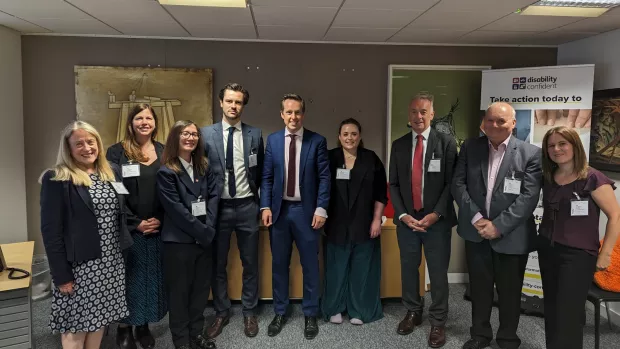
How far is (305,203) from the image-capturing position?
309 cm

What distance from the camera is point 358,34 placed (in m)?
3.96

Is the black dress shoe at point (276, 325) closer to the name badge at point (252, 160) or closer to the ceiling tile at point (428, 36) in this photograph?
the name badge at point (252, 160)

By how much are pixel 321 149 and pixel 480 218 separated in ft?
3.91

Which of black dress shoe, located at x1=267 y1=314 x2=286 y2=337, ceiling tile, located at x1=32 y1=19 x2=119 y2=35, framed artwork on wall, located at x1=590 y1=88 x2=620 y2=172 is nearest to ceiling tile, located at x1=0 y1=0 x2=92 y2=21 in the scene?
ceiling tile, located at x1=32 y1=19 x2=119 y2=35

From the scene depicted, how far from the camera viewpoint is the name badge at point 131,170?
8.78 ft

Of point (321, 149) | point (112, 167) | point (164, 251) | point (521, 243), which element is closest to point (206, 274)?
point (164, 251)

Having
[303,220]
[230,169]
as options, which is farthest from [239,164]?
[303,220]

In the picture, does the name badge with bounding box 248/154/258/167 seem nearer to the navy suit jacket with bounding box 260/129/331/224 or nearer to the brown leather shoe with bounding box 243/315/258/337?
the navy suit jacket with bounding box 260/129/331/224

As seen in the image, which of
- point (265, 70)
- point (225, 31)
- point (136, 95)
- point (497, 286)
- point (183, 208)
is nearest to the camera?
point (183, 208)

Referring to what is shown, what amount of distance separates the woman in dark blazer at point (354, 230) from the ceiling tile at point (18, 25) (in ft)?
9.32

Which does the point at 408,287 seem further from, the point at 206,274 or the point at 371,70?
the point at 371,70

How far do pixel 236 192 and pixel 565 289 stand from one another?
7.16 ft

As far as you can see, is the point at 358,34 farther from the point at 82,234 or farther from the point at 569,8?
the point at 82,234

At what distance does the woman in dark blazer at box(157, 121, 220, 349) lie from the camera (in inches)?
103
